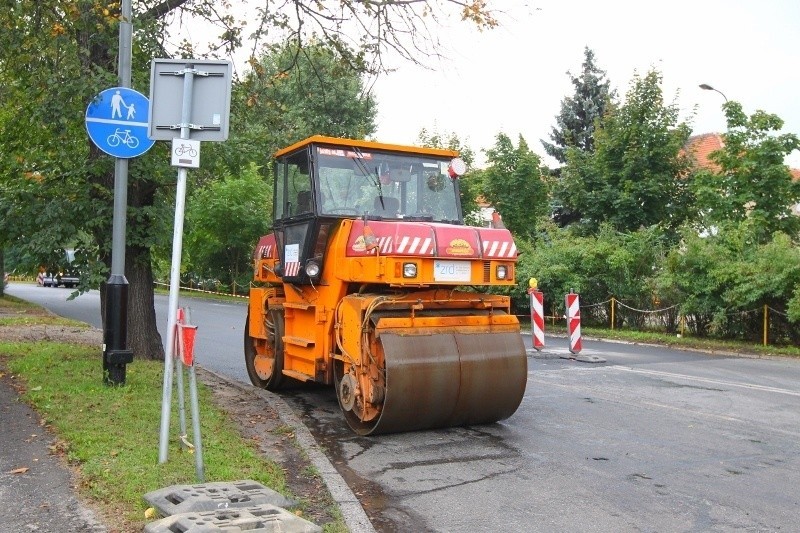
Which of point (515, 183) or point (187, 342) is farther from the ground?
point (515, 183)

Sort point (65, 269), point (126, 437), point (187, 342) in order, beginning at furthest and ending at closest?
point (65, 269), point (126, 437), point (187, 342)

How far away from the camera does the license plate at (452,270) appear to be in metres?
8.35

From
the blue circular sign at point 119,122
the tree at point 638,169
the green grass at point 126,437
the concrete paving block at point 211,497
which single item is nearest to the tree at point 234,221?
the tree at point 638,169

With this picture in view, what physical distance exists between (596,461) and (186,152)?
4.27 meters

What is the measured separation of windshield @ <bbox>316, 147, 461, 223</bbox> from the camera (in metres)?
9.16

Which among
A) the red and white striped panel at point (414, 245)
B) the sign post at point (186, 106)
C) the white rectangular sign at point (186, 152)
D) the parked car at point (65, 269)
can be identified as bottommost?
the parked car at point (65, 269)

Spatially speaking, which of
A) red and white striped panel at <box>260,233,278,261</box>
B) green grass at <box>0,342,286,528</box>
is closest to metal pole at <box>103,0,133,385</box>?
green grass at <box>0,342,286,528</box>

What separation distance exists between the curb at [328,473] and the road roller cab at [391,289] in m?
0.45

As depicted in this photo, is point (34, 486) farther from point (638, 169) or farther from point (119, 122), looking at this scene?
point (638, 169)

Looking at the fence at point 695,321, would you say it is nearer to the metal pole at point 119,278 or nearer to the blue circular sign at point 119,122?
the metal pole at point 119,278

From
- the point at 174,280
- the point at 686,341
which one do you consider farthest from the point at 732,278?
the point at 174,280

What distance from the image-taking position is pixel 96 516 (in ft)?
17.3

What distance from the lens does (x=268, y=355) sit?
10859mm

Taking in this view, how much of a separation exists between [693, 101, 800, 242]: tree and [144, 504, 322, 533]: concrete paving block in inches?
732
